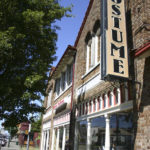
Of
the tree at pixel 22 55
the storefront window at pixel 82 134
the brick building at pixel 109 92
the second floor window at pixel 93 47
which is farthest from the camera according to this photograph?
the second floor window at pixel 93 47

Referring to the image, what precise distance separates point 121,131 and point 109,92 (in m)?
1.42

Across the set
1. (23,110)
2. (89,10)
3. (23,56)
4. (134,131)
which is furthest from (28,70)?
(89,10)

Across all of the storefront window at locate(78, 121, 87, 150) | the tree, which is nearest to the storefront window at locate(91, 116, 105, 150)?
the storefront window at locate(78, 121, 87, 150)

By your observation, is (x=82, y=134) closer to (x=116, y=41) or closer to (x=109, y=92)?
(x=109, y=92)

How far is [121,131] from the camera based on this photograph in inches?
273

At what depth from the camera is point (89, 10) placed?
1088cm

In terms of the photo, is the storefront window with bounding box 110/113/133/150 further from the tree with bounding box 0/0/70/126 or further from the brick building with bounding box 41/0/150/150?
the tree with bounding box 0/0/70/126

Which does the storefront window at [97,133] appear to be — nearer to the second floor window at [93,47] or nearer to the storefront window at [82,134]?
the storefront window at [82,134]

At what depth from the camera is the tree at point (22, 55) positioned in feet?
23.5

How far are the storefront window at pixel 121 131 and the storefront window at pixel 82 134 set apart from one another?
201cm

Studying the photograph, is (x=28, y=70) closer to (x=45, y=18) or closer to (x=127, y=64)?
(x=45, y=18)

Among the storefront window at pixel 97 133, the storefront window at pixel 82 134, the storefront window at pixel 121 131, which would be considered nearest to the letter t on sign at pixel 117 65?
the storefront window at pixel 121 131

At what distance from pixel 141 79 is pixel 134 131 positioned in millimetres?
1449

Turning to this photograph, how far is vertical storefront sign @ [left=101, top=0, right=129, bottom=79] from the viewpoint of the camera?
5633 mm
